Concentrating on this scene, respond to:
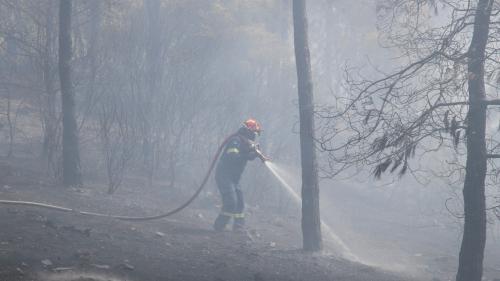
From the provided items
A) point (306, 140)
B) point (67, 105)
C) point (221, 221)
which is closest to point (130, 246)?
point (221, 221)

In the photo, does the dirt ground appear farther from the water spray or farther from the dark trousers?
the water spray

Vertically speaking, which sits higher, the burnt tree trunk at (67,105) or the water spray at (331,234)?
the burnt tree trunk at (67,105)

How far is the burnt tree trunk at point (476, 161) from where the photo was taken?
599cm

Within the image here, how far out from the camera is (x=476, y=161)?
20.0 ft

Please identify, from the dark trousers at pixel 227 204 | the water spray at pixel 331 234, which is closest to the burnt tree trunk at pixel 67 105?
the dark trousers at pixel 227 204

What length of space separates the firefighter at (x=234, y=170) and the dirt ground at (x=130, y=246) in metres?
0.33

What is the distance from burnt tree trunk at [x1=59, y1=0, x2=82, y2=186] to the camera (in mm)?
10039

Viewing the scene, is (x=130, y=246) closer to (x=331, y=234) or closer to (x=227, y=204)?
(x=227, y=204)

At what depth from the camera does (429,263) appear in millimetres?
10695

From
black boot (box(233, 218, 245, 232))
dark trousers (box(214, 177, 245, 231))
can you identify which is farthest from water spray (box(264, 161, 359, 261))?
black boot (box(233, 218, 245, 232))

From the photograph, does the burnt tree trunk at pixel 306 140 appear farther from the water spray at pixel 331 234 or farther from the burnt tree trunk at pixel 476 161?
the burnt tree trunk at pixel 476 161

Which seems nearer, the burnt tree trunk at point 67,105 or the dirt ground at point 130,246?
the dirt ground at point 130,246

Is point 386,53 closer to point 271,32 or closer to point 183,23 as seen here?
point 271,32

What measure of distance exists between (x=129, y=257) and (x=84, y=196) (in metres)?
3.90
